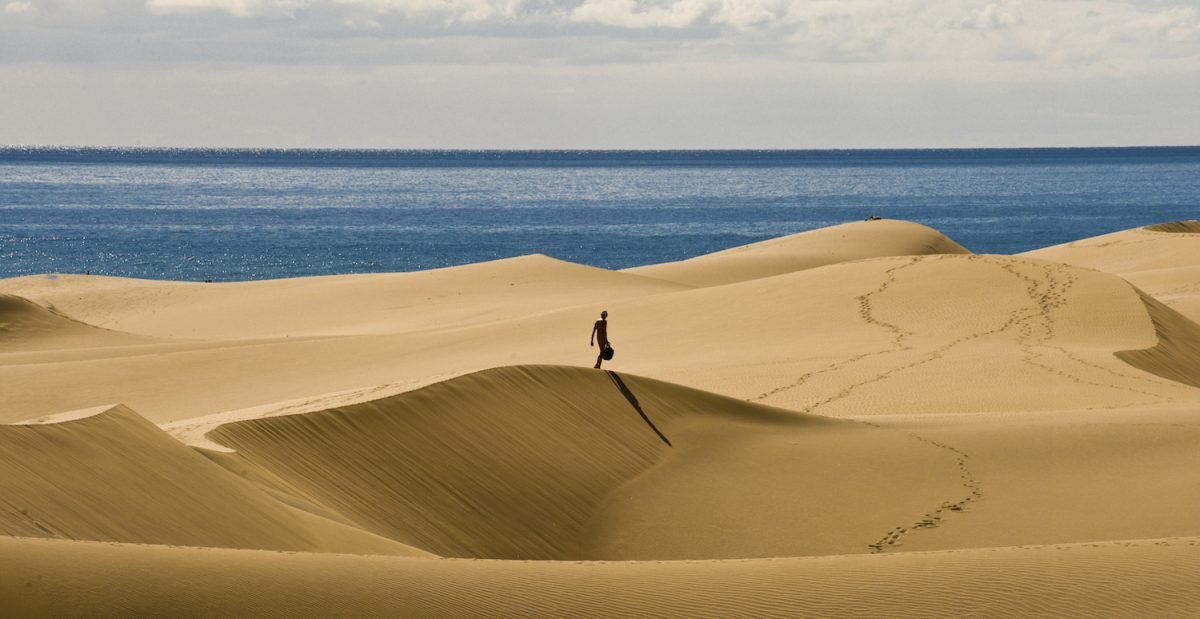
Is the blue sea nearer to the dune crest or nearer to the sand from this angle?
the sand

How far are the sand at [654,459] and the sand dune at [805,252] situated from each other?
1136cm

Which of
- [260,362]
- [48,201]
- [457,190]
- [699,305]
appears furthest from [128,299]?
[457,190]

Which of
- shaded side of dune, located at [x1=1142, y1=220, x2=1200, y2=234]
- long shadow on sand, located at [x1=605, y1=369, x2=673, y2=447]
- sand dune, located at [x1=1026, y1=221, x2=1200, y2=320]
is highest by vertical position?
long shadow on sand, located at [x1=605, y1=369, x2=673, y2=447]

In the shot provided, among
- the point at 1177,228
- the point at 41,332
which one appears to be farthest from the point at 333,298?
the point at 1177,228

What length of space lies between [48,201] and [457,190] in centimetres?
4023

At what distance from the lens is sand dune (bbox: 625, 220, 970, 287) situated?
38969 millimetres

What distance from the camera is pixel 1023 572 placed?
7609mm

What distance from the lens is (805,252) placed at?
4228 centimetres

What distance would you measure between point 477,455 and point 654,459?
6.72 ft

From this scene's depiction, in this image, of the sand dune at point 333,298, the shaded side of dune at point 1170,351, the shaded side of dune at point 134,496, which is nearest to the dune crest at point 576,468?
the shaded side of dune at point 134,496

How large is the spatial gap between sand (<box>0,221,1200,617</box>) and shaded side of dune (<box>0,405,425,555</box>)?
2 cm

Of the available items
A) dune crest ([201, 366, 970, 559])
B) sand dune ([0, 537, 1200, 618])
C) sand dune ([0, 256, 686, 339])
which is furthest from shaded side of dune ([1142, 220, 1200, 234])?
sand dune ([0, 537, 1200, 618])

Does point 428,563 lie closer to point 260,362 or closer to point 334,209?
point 260,362

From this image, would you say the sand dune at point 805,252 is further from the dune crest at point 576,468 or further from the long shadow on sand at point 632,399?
the dune crest at point 576,468
